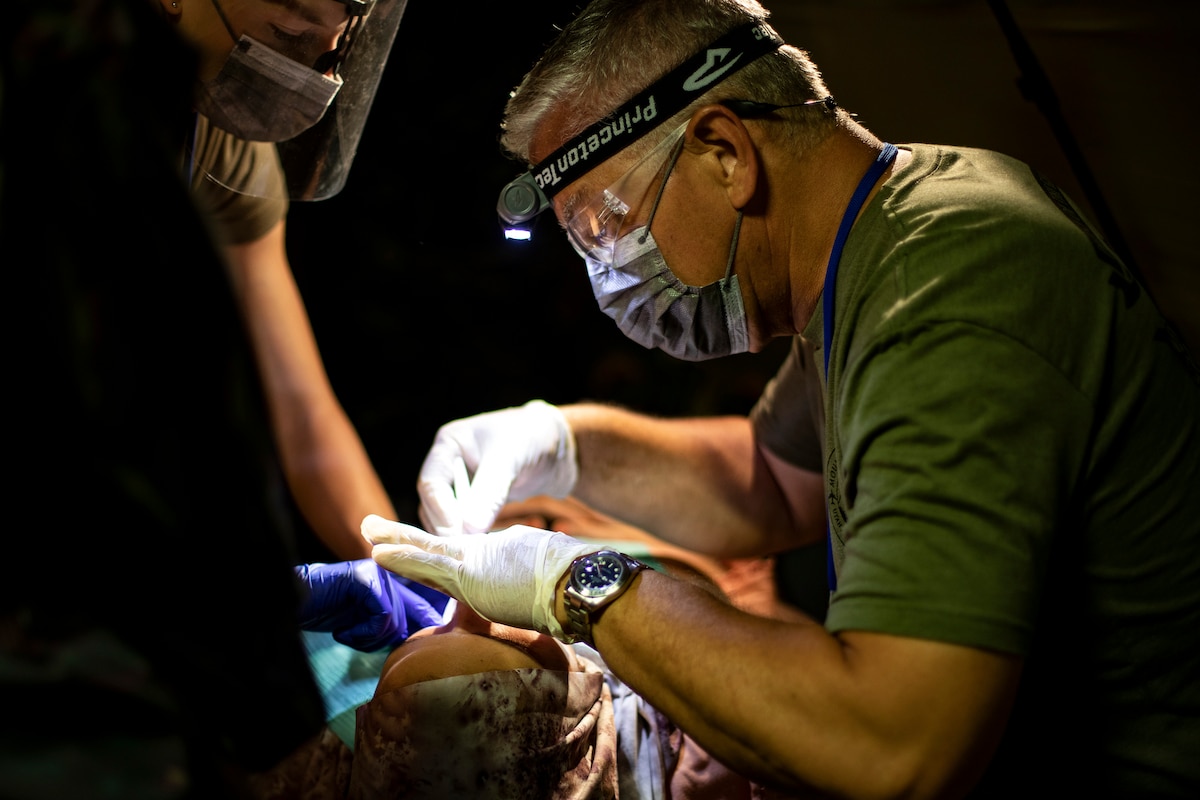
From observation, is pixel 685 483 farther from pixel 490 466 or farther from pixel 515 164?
pixel 515 164

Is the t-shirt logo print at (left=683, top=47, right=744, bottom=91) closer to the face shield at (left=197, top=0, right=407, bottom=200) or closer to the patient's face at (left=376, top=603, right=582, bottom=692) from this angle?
the face shield at (left=197, top=0, right=407, bottom=200)

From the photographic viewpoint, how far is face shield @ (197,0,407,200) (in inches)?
62.3

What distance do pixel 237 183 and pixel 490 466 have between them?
0.81 metres

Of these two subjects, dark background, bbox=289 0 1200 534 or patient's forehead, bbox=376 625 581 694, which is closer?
patient's forehead, bbox=376 625 581 694

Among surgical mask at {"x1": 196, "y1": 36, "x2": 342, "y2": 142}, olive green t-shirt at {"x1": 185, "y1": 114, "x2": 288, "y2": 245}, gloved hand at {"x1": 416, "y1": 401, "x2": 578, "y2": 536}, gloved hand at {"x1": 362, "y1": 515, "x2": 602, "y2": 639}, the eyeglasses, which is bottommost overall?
gloved hand at {"x1": 416, "y1": 401, "x2": 578, "y2": 536}

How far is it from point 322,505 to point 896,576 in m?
1.46

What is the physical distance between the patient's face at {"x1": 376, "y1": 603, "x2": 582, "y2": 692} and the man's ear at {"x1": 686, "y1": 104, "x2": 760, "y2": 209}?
776 millimetres

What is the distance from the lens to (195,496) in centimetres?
78

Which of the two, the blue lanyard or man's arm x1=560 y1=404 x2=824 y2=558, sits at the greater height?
the blue lanyard

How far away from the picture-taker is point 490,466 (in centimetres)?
186

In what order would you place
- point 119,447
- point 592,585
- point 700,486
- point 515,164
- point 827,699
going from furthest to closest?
point 700,486, point 515,164, point 592,585, point 827,699, point 119,447

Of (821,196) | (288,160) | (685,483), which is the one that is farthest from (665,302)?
(288,160)

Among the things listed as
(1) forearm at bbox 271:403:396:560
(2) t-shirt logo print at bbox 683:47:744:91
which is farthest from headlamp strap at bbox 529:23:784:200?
(1) forearm at bbox 271:403:396:560

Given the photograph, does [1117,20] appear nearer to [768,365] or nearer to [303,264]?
[768,365]
